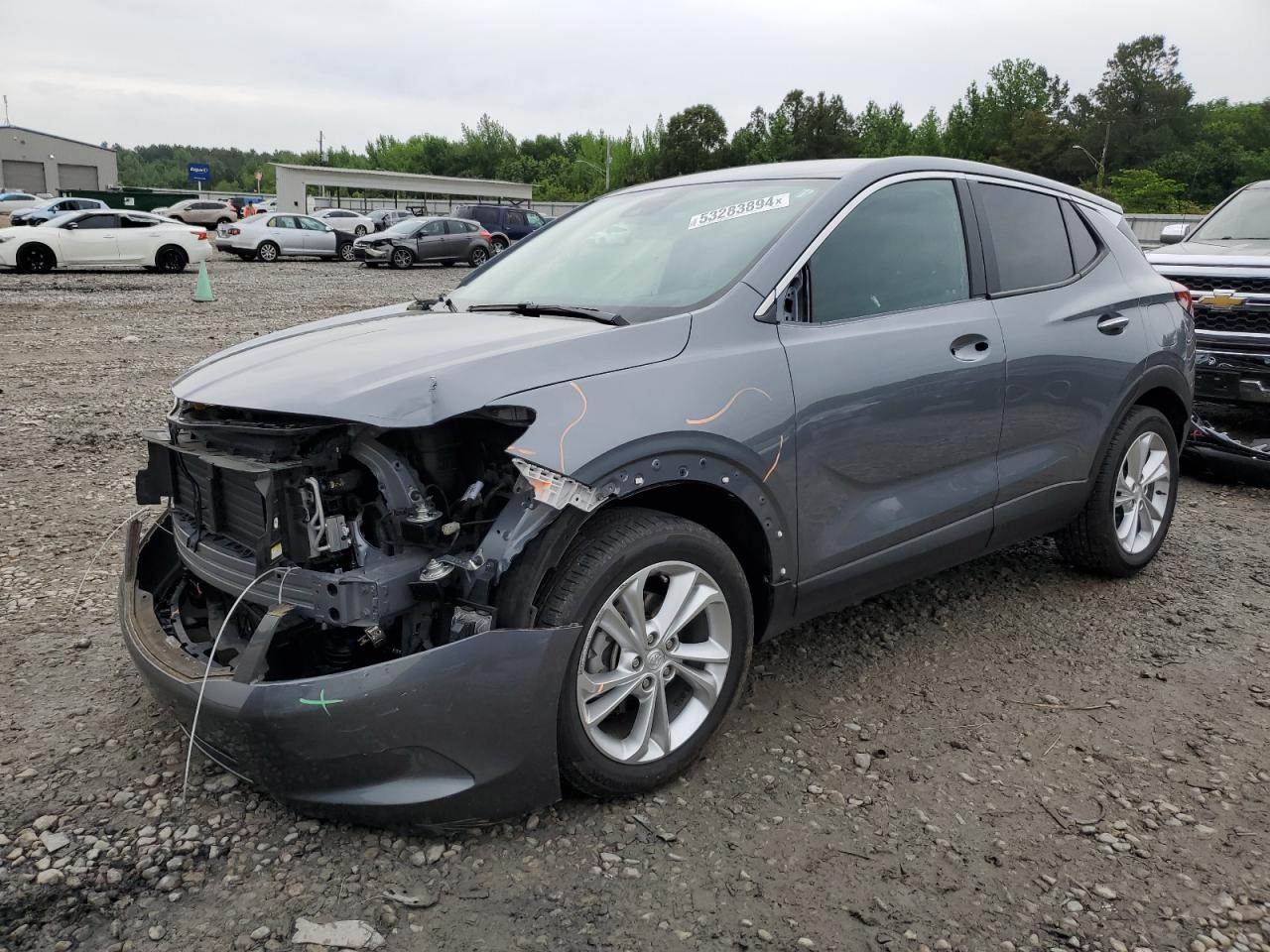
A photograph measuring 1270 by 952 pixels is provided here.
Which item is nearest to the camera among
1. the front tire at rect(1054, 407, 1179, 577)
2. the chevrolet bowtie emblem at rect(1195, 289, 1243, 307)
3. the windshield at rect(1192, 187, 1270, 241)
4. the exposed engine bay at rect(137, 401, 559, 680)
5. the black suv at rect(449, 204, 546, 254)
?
A: the exposed engine bay at rect(137, 401, 559, 680)

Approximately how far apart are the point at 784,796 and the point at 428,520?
4.28ft

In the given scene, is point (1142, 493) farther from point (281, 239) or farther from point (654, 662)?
point (281, 239)

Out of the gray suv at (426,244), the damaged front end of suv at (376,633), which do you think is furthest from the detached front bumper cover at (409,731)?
the gray suv at (426,244)

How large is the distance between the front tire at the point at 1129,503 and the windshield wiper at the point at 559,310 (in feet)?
7.87

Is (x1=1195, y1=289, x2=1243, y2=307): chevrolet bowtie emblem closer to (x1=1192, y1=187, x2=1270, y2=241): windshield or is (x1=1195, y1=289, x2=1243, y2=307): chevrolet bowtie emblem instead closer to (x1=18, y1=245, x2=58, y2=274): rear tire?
(x1=1192, y1=187, x2=1270, y2=241): windshield

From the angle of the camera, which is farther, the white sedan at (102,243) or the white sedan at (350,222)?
the white sedan at (350,222)

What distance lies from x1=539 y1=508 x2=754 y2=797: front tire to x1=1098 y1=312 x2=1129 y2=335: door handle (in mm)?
2210

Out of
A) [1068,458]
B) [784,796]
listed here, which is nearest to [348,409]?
[784,796]

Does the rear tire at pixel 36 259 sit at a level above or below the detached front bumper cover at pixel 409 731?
above

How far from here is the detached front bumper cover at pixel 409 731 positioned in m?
2.31

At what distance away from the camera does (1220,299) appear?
6852 millimetres

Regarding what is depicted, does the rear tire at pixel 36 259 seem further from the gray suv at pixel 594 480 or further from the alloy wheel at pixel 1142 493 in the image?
the alloy wheel at pixel 1142 493

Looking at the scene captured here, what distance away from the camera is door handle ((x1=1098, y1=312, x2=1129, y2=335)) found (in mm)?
4062

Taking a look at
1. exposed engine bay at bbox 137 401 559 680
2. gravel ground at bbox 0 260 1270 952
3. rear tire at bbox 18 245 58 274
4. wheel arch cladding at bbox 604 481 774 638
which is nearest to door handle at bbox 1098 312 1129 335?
gravel ground at bbox 0 260 1270 952
